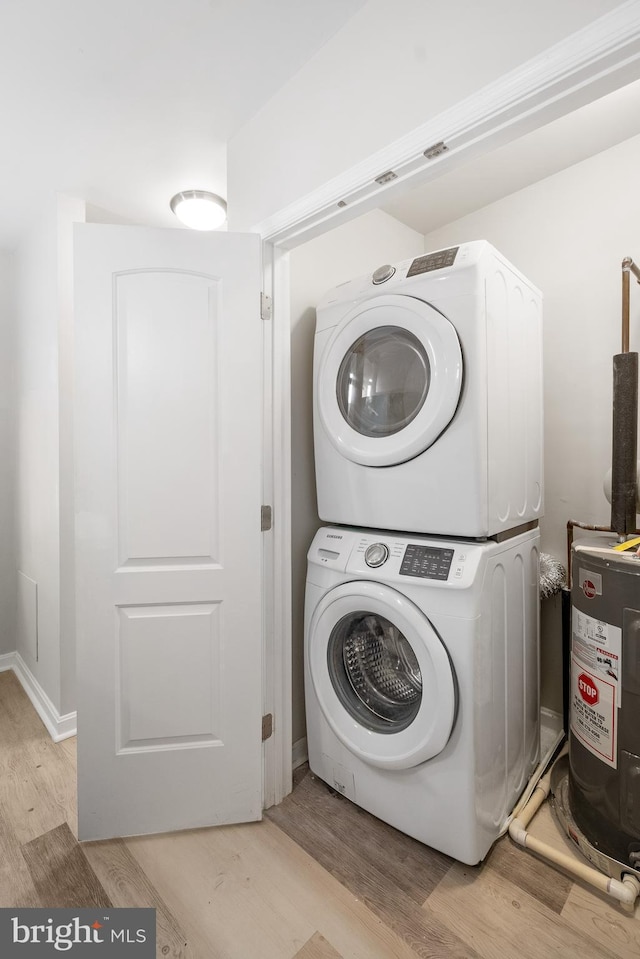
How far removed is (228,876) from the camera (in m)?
1.40

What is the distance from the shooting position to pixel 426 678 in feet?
4.51

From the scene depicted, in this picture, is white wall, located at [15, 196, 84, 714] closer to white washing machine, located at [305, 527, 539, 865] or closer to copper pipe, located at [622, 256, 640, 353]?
white washing machine, located at [305, 527, 539, 865]

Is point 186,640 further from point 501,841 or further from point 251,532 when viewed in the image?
point 501,841

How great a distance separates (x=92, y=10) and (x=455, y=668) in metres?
2.09

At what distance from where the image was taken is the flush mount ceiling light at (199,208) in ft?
7.00

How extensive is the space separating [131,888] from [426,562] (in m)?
1.28

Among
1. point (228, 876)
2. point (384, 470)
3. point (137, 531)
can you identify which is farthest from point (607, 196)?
point (228, 876)

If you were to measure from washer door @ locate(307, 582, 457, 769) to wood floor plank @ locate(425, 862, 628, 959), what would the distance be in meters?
0.35

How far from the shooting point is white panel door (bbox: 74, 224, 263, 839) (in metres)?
1.50

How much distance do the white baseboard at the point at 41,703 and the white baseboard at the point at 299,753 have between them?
90 cm

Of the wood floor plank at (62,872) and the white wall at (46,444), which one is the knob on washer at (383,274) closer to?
the white wall at (46,444)

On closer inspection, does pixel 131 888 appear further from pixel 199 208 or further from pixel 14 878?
pixel 199 208

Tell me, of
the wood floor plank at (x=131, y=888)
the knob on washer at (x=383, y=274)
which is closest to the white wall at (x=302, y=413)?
the knob on washer at (x=383, y=274)

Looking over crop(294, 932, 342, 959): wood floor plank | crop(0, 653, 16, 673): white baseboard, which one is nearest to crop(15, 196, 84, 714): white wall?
crop(0, 653, 16, 673): white baseboard
